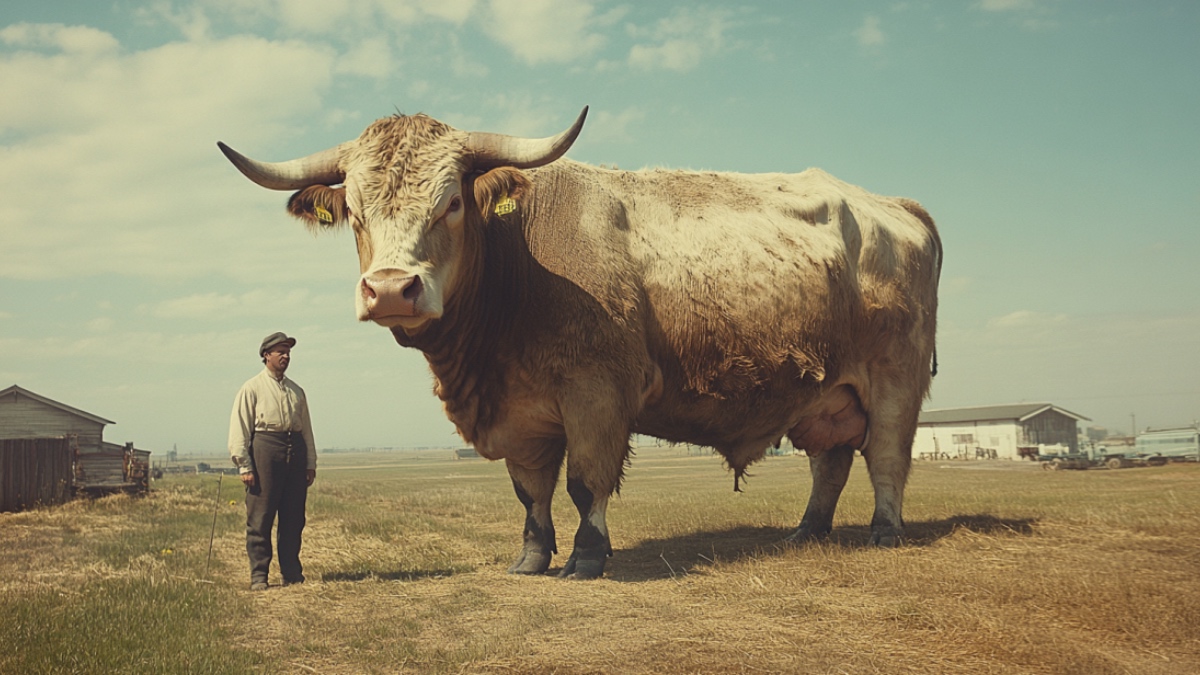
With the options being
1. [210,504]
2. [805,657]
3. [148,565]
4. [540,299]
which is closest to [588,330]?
[540,299]

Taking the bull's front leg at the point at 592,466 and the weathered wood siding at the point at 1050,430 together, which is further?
the weathered wood siding at the point at 1050,430

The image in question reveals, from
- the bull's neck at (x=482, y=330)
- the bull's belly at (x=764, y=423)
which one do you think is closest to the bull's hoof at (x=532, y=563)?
the bull's neck at (x=482, y=330)

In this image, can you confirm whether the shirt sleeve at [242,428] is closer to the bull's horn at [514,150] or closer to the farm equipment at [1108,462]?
the bull's horn at [514,150]

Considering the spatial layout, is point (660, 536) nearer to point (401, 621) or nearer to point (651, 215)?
point (651, 215)

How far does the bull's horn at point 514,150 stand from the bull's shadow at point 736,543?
12.6 ft

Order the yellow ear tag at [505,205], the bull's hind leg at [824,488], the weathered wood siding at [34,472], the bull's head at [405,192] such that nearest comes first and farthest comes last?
the bull's head at [405,192] → the yellow ear tag at [505,205] → the bull's hind leg at [824,488] → the weathered wood siding at [34,472]

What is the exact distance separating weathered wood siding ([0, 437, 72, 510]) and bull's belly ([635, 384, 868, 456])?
20100 mm

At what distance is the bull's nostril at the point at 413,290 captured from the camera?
676 centimetres

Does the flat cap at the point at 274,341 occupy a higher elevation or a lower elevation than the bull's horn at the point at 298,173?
lower

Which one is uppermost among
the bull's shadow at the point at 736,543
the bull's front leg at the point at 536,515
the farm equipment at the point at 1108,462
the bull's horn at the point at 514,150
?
the bull's horn at the point at 514,150

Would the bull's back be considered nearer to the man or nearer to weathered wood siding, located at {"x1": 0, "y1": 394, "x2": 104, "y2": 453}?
the man

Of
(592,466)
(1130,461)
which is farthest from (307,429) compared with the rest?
(1130,461)

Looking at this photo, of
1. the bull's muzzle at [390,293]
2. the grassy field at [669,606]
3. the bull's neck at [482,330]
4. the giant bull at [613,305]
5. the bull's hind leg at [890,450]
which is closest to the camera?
the grassy field at [669,606]

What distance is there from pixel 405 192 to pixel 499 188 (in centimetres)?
87
